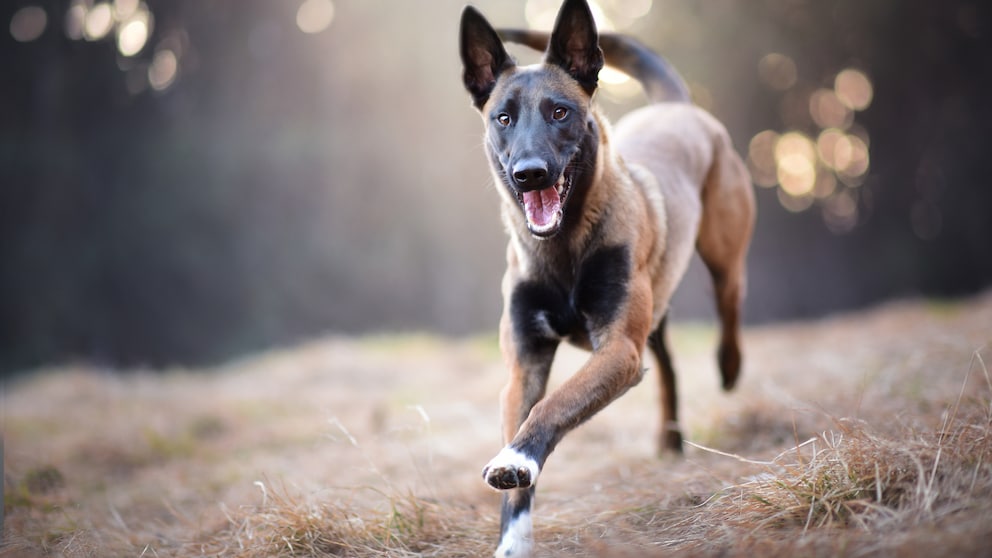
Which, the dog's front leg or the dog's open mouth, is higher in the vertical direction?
the dog's open mouth

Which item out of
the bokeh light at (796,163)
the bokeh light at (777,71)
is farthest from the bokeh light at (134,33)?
the bokeh light at (796,163)

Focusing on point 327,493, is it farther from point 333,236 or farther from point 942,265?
point 942,265

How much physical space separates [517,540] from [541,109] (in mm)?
1592

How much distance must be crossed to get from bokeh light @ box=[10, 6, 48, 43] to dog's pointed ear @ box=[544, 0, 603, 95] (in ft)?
38.8

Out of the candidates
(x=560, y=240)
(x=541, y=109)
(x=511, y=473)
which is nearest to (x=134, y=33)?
(x=541, y=109)

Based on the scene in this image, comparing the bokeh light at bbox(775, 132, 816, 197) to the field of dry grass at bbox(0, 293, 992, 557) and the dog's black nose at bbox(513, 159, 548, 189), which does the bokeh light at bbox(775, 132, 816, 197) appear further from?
the dog's black nose at bbox(513, 159, 548, 189)

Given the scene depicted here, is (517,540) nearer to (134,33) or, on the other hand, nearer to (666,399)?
(666,399)

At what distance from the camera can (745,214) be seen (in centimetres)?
438

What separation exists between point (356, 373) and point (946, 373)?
573cm

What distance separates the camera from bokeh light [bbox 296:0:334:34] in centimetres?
1347

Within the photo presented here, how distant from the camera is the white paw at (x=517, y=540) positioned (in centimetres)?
241

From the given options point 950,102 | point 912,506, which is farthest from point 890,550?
point 950,102

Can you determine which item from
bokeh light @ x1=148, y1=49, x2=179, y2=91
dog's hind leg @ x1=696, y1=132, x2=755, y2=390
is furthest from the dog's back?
bokeh light @ x1=148, y1=49, x2=179, y2=91

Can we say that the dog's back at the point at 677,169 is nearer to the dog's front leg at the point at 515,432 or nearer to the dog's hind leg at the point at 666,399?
the dog's hind leg at the point at 666,399
